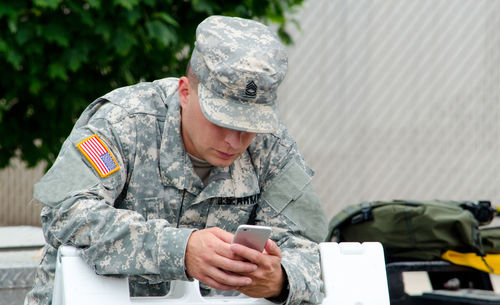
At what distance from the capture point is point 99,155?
1.82 meters

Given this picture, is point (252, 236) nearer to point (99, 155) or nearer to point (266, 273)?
point (266, 273)

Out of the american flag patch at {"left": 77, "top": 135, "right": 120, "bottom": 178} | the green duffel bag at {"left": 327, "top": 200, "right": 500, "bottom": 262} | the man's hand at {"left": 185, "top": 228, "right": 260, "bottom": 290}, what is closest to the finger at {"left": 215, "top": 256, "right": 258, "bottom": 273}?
the man's hand at {"left": 185, "top": 228, "right": 260, "bottom": 290}

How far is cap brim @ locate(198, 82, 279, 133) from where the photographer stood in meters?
1.83

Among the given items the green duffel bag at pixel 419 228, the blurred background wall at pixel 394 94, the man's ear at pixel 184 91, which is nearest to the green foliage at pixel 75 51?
the green duffel bag at pixel 419 228

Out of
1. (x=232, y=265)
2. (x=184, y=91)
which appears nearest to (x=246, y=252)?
(x=232, y=265)

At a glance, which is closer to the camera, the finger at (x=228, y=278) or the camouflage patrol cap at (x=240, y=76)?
the finger at (x=228, y=278)

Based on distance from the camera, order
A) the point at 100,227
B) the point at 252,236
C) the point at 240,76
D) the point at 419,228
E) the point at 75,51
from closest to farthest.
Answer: the point at 252,236, the point at 100,227, the point at 240,76, the point at 419,228, the point at 75,51

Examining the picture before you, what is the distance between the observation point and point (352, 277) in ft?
6.13

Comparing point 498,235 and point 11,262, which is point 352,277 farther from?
point 498,235

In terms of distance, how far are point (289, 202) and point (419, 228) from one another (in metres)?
1.46

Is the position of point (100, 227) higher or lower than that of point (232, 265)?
lower

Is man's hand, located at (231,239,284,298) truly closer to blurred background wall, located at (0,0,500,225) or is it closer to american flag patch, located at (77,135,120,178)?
american flag patch, located at (77,135,120,178)

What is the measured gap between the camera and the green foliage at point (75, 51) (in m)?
3.90

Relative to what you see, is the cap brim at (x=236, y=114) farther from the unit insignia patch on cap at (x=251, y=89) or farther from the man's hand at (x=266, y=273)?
the man's hand at (x=266, y=273)
